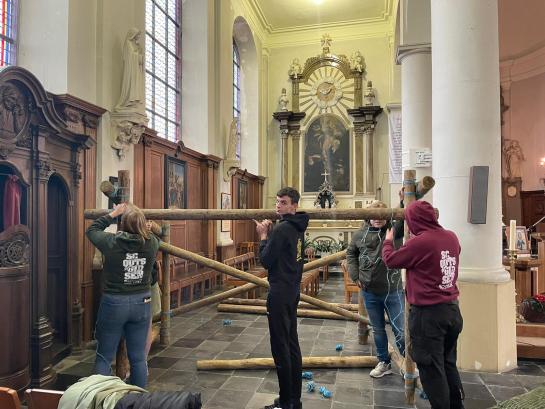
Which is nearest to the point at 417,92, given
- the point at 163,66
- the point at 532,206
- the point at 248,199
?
the point at 163,66

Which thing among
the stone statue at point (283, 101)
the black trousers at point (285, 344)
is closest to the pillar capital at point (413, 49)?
the black trousers at point (285, 344)

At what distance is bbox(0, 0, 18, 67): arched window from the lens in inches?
196

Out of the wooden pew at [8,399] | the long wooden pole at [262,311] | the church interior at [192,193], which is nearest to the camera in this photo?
the wooden pew at [8,399]

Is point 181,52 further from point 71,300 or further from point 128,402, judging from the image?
point 128,402

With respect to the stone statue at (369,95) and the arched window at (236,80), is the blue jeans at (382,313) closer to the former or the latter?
the arched window at (236,80)

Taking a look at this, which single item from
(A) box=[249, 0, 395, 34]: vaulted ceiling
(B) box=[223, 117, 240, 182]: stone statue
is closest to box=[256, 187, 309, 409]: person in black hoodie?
(B) box=[223, 117, 240, 182]: stone statue

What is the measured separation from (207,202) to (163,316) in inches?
214

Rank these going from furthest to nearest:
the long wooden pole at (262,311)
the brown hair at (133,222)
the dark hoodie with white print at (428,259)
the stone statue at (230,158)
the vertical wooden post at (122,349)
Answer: the stone statue at (230,158) < the long wooden pole at (262,311) < the vertical wooden post at (122,349) < the brown hair at (133,222) < the dark hoodie with white print at (428,259)

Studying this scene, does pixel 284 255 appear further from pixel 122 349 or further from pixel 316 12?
pixel 316 12

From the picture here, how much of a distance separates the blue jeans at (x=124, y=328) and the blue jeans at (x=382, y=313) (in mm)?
2037

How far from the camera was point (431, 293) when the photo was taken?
2686mm

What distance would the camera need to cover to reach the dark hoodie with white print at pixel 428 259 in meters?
2.68

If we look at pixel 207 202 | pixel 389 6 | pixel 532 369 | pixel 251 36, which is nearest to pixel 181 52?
pixel 207 202

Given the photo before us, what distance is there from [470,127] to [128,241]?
3.48m
